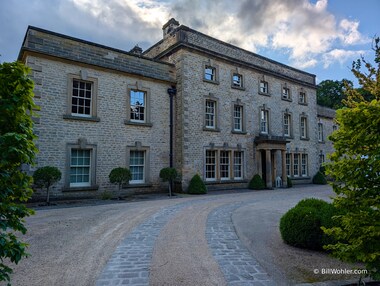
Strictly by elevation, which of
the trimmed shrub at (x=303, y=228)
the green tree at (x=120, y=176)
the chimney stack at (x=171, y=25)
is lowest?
the trimmed shrub at (x=303, y=228)

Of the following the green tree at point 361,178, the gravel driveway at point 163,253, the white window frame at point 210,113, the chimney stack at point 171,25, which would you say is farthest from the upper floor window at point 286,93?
the green tree at point 361,178

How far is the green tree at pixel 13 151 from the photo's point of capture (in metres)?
2.45

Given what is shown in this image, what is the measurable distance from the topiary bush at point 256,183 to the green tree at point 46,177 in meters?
12.5

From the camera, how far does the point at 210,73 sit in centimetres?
1766

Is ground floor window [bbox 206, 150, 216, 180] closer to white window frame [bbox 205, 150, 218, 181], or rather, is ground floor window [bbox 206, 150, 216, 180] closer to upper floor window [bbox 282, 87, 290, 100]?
white window frame [bbox 205, 150, 218, 181]

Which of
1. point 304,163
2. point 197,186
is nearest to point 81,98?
point 197,186

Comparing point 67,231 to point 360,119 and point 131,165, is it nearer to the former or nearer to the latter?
point 360,119

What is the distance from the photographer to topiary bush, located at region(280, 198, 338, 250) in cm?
497

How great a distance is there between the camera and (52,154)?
11.9 meters

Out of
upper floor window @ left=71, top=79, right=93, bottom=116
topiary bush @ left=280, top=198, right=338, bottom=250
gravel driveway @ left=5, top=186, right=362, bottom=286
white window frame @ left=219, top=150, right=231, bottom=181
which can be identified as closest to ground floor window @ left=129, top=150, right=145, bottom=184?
upper floor window @ left=71, top=79, right=93, bottom=116

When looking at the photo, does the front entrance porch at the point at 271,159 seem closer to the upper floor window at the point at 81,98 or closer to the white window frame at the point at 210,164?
the white window frame at the point at 210,164

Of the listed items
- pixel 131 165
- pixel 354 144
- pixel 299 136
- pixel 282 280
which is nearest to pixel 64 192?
pixel 131 165

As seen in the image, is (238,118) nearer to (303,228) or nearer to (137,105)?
(137,105)

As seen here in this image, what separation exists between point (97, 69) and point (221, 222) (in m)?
10.5
